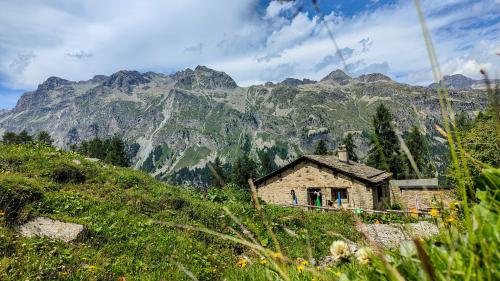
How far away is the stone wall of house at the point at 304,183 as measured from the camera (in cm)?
3953

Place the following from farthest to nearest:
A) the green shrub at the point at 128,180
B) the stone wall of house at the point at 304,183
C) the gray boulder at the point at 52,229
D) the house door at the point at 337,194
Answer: the stone wall of house at the point at 304,183 < the house door at the point at 337,194 < the green shrub at the point at 128,180 < the gray boulder at the point at 52,229

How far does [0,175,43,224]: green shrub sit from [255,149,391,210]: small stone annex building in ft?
102

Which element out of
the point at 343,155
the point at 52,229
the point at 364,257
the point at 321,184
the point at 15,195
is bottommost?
the point at 321,184

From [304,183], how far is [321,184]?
2013 millimetres

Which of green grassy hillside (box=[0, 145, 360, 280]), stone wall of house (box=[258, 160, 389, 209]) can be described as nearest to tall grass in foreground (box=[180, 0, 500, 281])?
green grassy hillside (box=[0, 145, 360, 280])

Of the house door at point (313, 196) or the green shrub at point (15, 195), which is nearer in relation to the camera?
the green shrub at point (15, 195)

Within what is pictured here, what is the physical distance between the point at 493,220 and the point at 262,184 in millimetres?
44409

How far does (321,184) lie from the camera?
40.8 metres

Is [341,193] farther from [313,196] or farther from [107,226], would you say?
[107,226]

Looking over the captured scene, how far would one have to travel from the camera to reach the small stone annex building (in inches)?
1502

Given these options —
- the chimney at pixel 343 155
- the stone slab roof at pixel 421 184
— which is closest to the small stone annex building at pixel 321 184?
the chimney at pixel 343 155

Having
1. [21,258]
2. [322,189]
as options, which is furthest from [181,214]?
[322,189]

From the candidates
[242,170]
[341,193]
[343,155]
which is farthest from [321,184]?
[242,170]

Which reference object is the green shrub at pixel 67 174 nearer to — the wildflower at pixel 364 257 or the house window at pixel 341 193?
the wildflower at pixel 364 257
